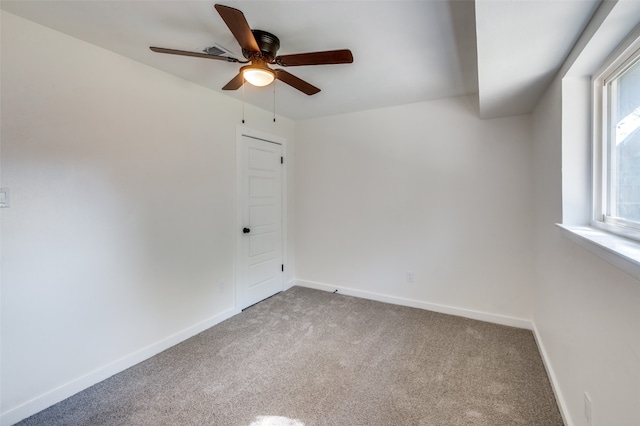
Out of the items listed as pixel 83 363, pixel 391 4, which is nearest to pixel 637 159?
pixel 391 4

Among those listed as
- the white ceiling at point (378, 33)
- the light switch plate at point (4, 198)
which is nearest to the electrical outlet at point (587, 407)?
the white ceiling at point (378, 33)

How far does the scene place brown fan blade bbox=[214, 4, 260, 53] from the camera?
1.29 meters

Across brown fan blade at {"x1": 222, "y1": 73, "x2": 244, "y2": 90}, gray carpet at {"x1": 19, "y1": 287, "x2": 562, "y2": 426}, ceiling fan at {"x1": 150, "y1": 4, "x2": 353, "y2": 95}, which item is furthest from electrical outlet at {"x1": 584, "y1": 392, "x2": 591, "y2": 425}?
brown fan blade at {"x1": 222, "y1": 73, "x2": 244, "y2": 90}

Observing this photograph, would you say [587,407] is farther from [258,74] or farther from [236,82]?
[236,82]

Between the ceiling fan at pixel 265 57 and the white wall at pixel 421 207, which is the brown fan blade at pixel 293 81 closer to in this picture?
the ceiling fan at pixel 265 57

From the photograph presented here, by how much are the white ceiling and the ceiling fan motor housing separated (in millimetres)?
41

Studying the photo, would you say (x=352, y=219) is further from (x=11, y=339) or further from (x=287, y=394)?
(x=11, y=339)

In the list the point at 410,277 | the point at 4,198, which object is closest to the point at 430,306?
the point at 410,277

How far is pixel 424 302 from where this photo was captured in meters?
3.29

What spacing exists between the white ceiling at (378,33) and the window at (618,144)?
0.28m

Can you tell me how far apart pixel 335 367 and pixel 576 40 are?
255 cm

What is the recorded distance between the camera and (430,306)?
3254mm

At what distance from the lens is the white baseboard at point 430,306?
2857 millimetres

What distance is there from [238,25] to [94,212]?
167 cm
